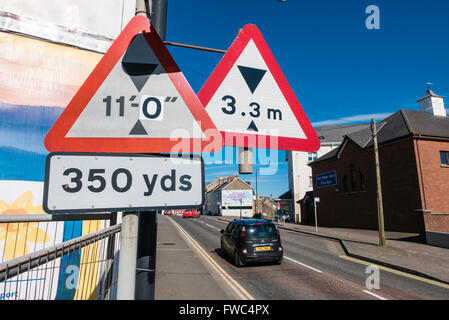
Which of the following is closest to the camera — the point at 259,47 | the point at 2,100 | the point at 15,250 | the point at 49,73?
the point at 259,47

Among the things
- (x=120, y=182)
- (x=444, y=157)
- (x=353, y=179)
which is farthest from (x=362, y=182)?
(x=120, y=182)

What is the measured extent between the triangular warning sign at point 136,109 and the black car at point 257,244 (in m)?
8.52

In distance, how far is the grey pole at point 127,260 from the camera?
3.89ft

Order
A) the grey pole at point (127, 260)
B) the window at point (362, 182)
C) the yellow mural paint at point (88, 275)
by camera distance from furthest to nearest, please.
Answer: the window at point (362, 182) → the yellow mural paint at point (88, 275) → the grey pole at point (127, 260)

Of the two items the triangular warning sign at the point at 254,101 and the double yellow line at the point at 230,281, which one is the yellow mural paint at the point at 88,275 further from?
the double yellow line at the point at 230,281

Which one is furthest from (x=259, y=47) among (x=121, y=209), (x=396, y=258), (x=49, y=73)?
(x=396, y=258)

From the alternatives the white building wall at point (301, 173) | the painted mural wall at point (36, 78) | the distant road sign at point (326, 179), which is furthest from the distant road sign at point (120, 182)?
the white building wall at point (301, 173)

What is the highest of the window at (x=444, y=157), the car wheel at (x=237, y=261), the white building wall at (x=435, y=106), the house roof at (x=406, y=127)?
the white building wall at (x=435, y=106)

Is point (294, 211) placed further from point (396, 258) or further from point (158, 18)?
point (158, 18)

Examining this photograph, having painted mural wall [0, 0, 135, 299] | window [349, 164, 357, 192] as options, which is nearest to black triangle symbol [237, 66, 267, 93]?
painted mural wall [0, 0, 135, 299]

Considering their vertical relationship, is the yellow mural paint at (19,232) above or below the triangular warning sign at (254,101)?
below

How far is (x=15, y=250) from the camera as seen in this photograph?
3463mm
